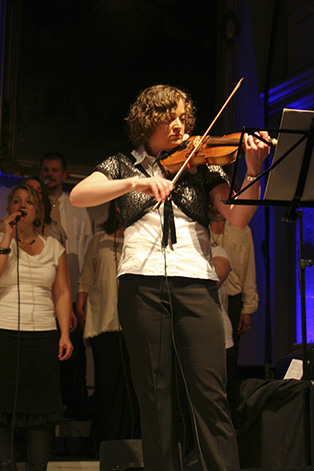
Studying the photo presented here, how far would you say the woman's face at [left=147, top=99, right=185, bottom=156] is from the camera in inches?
78.3

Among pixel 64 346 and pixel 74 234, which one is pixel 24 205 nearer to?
pixel 74 234

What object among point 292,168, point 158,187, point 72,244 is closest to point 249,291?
point 72,244

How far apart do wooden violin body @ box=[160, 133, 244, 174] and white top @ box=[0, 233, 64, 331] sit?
1.40 m

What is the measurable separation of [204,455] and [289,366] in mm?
1395

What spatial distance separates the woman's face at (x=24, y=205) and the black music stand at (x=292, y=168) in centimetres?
180

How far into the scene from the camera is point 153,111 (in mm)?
1987

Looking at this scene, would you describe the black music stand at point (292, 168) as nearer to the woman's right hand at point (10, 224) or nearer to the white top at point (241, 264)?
the woman's right hand at point (10, 224)

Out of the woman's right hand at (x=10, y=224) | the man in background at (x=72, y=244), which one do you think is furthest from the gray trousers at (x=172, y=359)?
the man in background at (x=72, y=244)

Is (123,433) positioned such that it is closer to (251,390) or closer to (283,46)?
(251,390)

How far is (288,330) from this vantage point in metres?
4.75

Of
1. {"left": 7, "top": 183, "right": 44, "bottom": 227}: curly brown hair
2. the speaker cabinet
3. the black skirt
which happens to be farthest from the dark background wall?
the speaker cabinet

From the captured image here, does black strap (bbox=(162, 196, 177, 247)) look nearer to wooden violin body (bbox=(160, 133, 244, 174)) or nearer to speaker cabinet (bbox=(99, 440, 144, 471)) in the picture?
wooden violin body (bbox=(160, 133, 244, 174))

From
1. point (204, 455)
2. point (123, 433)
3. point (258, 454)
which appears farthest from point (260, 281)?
point (204, 455)

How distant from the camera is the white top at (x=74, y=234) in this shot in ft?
12.9
